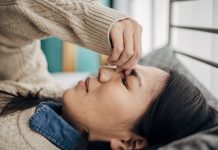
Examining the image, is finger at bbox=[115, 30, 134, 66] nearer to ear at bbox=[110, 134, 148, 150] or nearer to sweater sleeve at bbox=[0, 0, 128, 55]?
sweater sleeve at bbox=[0, 0, 128, 55]

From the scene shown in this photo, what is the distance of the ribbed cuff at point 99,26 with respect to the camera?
0.95m

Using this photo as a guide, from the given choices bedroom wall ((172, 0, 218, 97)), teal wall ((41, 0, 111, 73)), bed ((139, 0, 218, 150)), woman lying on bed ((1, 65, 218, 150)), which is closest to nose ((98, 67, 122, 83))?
woman lying on bed ((1, 65, 218, 150))

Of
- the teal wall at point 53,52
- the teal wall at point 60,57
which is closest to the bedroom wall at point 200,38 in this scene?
the teal wall at point 60,57

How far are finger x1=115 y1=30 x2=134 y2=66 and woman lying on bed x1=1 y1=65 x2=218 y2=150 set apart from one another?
12 cm

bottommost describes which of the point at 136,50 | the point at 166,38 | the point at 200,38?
the point at 166,38

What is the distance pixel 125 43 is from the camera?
90cm

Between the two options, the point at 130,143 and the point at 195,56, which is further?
the point at 195,56

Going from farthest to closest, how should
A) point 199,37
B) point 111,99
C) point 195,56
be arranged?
1. point 199,37
2. point 195,56
3. point 111,99

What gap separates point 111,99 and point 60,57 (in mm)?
1712

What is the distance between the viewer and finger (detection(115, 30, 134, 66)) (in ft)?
2.91

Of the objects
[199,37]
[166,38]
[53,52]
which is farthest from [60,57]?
[199,37]

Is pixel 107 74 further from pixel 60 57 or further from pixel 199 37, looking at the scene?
pixel 60 57

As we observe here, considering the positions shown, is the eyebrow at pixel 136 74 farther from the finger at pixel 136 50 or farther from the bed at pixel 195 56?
the bed at pixel 195 56

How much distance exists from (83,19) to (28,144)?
402 millimetres
